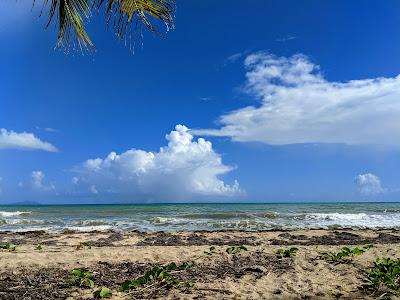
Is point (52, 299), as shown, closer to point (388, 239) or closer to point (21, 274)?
point (21, 274)

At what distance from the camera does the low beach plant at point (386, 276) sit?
5.04 meters

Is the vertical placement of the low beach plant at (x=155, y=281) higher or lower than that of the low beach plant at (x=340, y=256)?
lower

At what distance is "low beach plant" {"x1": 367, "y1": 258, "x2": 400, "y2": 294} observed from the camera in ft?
16.5

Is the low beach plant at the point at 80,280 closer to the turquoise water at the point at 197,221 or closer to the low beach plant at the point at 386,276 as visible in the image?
the low beach plant at the point at 386,276

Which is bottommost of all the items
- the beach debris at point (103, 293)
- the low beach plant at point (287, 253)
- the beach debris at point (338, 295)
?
the beach debris at point (338, 295)

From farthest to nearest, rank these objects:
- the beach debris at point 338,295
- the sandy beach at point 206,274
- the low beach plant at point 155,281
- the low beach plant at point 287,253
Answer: the low beach plant at point 287,253 < the low beach plant at point 155,281 < the sandy beach at point 206,274 < the beach debris at point 338,295

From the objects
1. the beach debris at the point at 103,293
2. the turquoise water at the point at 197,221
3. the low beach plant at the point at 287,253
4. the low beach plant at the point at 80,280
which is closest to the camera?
the beach debris at the point at 103,293

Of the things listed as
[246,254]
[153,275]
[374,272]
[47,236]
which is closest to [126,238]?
[47,236]

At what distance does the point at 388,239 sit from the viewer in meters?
12.3

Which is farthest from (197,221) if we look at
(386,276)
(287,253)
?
(386,276)

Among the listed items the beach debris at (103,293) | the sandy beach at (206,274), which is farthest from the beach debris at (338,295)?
the beach debris at (103,293)

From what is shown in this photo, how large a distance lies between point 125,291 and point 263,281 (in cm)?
186

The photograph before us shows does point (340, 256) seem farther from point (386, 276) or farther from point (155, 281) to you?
point (155, 281)

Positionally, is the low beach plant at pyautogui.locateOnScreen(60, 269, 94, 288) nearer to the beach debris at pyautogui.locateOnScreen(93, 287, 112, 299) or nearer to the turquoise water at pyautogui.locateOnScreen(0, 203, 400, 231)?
the beach debris at pyautogui.locateOnScreen(93, 287, 112, 299)
